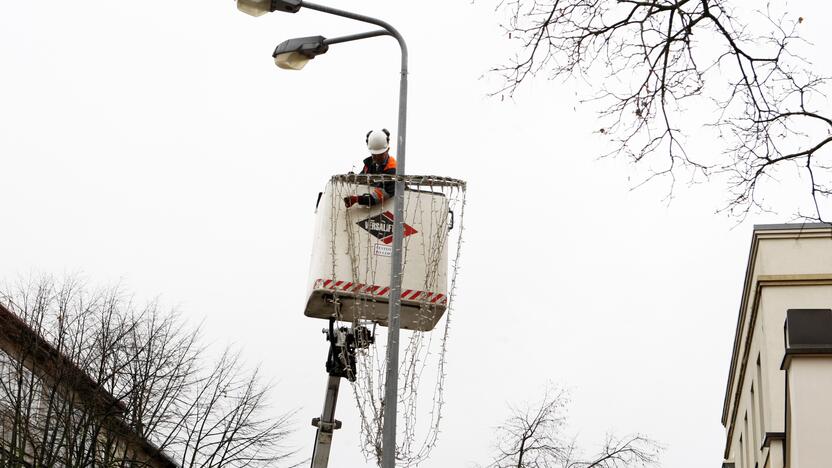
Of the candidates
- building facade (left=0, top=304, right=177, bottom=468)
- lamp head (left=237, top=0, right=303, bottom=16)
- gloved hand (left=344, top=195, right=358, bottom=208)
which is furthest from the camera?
building facade (left=0, top=304, right=177, bottom=468)

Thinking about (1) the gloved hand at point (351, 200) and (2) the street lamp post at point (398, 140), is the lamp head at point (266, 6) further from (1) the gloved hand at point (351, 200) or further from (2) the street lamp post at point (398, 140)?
(1) the gloved hand at point (351, 200)

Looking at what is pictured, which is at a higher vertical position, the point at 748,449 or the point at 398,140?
the point at 748,449

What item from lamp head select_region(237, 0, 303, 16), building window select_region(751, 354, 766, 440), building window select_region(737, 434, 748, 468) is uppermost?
building window select_region(737, 434, 748, 468)

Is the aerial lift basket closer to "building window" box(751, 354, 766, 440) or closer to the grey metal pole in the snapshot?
the grey metal pole

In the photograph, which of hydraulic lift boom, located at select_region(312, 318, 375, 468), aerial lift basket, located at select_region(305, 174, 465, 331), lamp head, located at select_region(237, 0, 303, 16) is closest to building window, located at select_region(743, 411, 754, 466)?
hydraulic lift boom, located at select_region(312, 318, 375, 468)

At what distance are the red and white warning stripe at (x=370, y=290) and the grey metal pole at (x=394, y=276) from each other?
1.26 m

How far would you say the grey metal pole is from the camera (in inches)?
A: 476

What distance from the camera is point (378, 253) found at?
14594 mm

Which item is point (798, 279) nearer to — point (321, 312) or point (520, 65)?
point (321, 312)

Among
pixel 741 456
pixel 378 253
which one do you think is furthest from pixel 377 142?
pixel 741 456

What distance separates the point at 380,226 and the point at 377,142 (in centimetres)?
105

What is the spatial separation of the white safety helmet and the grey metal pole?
125 cm

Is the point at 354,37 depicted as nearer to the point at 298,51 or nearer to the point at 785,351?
the point at 298,51

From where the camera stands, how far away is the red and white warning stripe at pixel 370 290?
14.4 metres
